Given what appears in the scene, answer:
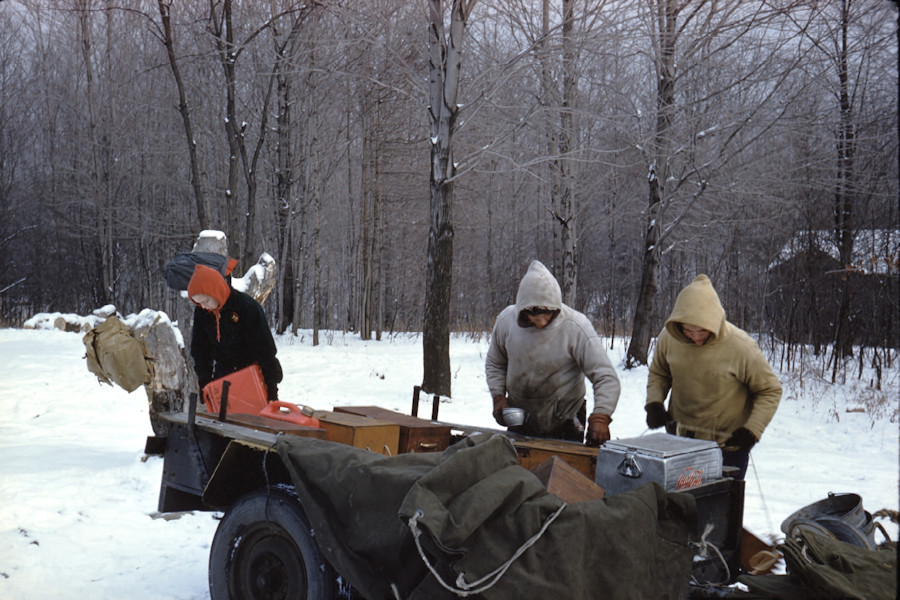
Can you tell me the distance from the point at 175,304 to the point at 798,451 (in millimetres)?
29360

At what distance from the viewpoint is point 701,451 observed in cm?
307

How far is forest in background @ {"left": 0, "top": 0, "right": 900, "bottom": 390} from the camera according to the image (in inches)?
434

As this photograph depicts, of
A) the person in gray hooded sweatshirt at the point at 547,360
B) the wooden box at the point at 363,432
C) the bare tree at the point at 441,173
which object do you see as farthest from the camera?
→ the bare tree at the point at 441,173

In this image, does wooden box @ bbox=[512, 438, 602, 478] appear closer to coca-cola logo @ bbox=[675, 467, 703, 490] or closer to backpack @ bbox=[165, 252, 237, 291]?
coca-cola logo @ bbox=[675, 467, 703, 490]

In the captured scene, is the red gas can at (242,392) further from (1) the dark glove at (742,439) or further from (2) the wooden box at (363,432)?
(1) the dark glove at (742,439)

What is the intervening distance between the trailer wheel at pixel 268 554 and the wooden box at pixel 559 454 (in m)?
1.24

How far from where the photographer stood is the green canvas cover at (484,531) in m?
2.08

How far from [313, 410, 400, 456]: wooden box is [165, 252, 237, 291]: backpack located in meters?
2.97

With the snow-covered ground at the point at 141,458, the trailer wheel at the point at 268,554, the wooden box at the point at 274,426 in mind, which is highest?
the wooden box at the point at 274,426

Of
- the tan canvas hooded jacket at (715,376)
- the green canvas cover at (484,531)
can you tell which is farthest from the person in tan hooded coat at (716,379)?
the green canvas cover at (484,531)

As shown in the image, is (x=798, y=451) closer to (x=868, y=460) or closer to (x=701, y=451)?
(x=868, y=460)

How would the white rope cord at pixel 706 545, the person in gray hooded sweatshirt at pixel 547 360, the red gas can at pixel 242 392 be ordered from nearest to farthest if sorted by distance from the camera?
the white rope cord at pixel 706 545 → the person in gray hooded sweatshirt at pixel 547 360 → the red gas can at pixel 242 392

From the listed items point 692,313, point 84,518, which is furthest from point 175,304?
point 692,313

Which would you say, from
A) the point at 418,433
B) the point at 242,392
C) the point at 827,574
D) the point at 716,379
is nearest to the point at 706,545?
the point at 827,574
